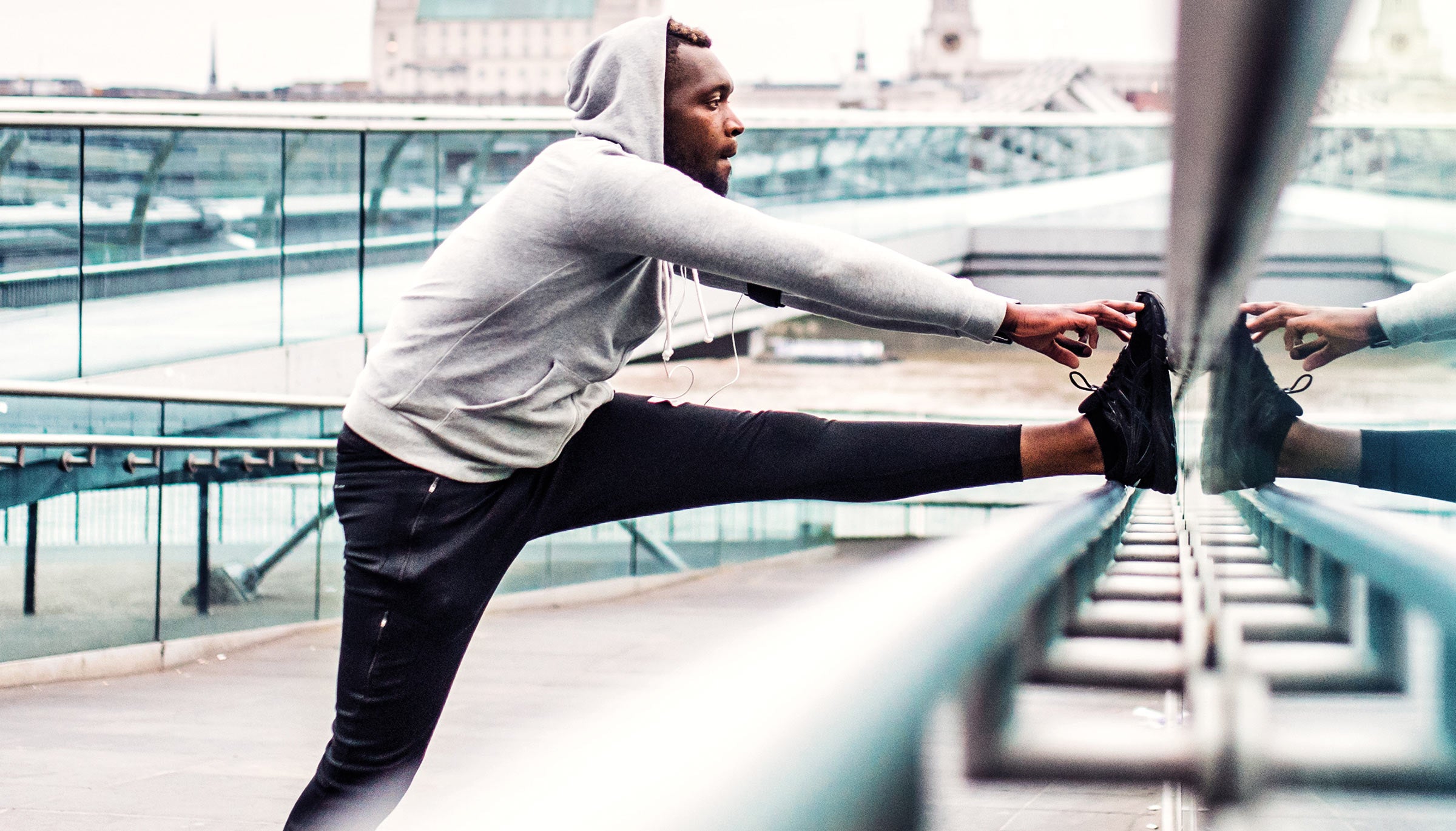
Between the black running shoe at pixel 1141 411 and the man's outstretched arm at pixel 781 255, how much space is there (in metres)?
0.05

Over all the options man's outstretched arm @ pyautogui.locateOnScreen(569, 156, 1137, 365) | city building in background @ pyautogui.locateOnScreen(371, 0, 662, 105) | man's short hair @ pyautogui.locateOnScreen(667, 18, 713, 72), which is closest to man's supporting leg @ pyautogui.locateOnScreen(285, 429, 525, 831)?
man's outstretched arm @ pyautogui.locateOnScreen(569, 156, 1137, 365)

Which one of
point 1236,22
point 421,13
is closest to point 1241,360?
point 1236,22

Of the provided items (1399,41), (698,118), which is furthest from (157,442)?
(1399,41)

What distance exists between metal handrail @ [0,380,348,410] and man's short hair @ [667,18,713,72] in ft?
12.5

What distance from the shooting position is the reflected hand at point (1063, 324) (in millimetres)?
1493

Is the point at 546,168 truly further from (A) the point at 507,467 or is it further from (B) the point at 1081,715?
(B) the point at 1081,715

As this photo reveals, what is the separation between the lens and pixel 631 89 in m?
1.61

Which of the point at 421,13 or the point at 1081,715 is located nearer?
the point at 1081,715

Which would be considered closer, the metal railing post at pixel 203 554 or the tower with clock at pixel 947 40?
the metal railing post at pixel 203 554

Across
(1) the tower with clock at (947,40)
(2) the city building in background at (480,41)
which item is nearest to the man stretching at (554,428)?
(2) the city building in background at (480,41)

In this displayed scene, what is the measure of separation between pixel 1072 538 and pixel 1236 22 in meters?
0.49

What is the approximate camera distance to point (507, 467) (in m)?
1.66

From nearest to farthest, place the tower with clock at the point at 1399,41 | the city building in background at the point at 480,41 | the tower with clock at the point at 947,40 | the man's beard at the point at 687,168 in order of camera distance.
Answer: the tower with clock at the point at 1399,41 → the man's beard at the point at 687,168 → the city building in background at the point at 480,41 → the tower with clock at the point at 947,40

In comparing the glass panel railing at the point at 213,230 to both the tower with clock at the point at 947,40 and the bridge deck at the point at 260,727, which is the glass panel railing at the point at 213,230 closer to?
the bridge deck at the point at 260,727
